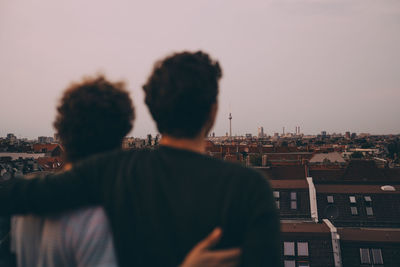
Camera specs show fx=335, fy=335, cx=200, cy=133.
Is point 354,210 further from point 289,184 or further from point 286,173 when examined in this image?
point 286,173

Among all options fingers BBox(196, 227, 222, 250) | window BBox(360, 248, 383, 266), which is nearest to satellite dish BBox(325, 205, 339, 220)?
window BBox(360, 248, 383, 266)

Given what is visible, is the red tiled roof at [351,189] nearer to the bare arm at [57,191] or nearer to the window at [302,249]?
the window at [302,249]

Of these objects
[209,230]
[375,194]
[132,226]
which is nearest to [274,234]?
[209,230]

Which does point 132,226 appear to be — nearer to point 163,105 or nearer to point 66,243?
point 66,243

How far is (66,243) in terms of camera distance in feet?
4.83

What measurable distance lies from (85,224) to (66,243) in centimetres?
12

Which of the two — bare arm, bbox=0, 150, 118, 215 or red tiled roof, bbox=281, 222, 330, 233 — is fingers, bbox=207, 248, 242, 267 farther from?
red tiled roof, bbox=281, 222, 330, 233

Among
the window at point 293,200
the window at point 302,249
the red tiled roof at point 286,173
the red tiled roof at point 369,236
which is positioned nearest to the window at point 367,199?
the window at point 293,200

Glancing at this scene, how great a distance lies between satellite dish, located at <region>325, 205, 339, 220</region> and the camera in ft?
72.7

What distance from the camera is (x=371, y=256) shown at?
16.1m

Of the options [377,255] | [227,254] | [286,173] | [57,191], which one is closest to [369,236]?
[377,255]

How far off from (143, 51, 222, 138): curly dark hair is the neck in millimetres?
20

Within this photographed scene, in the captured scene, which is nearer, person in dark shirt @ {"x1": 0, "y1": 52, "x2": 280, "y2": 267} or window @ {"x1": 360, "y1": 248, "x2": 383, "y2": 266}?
person in dark shirt @ {"x1": 0, "y1": 52, "x2": 280, "y2": 267}

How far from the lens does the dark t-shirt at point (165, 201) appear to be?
4.39 ft
